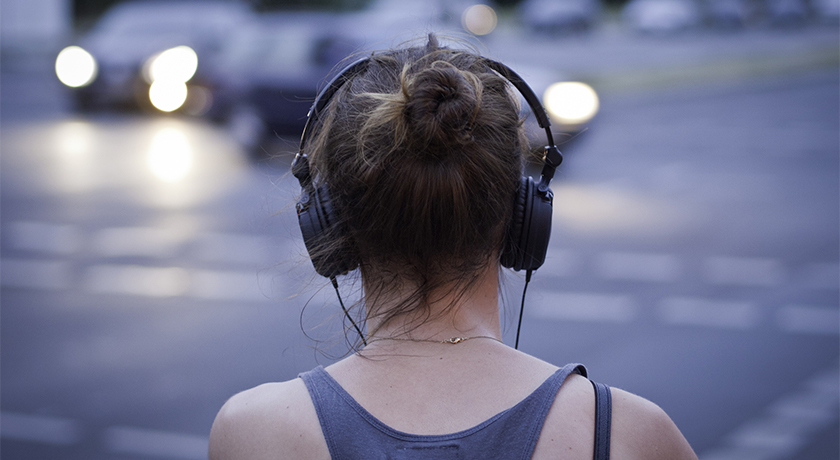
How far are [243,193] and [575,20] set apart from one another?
26.8 metres

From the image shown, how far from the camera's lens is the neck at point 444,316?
1.26 meters

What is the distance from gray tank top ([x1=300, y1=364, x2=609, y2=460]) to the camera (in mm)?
1101

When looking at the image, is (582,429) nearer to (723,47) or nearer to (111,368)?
(111,368)

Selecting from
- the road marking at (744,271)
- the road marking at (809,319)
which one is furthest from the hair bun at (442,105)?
the road marking at (744,271)

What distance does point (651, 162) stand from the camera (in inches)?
453

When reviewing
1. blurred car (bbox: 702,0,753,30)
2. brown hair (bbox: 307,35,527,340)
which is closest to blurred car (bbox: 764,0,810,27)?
blurred car (bbox: 702,0,753,30)

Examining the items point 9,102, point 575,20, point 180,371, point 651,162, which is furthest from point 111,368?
point 575,20

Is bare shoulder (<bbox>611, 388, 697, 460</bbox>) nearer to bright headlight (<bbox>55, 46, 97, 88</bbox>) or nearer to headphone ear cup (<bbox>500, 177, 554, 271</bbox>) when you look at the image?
headphone ear cup (<bbox>500, 177, 554, 271</bbox>)

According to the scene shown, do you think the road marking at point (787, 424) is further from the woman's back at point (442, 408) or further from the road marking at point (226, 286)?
the road marking at point (226, 286)

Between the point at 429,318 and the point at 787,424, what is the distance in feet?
11.8

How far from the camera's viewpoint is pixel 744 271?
6.57 metres

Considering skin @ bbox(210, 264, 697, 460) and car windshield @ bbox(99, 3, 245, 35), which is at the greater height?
car windshield @ bbox(99, 3, 245, 35)

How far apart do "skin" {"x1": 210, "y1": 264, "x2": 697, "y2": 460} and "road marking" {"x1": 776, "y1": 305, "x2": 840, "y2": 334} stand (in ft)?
16.0

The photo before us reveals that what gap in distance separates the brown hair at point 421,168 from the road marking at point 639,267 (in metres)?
5.38
